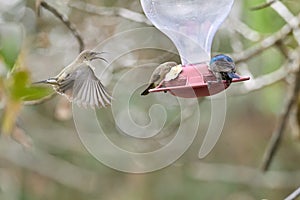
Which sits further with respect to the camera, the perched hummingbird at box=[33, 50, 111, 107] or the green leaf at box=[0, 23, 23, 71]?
the green leaf at box=[0, 23, 23, 71]

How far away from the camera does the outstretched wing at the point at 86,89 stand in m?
1.57

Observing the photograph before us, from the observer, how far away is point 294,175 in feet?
14.6

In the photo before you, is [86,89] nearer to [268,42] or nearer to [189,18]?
[189,18]

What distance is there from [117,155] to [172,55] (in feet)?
6.00

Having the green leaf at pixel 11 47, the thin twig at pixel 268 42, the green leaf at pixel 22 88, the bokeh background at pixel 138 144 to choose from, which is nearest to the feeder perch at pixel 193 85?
the green leaf at pixel 22 88

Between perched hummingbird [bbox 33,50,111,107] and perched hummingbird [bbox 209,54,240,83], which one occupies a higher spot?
perched hummingbird [bbox 209,54,240,83]

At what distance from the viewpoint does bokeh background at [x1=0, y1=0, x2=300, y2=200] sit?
2955 mm

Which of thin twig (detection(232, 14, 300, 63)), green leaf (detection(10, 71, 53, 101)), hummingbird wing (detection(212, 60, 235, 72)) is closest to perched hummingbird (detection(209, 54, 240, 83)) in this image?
hummingbird wing (detection(212, 60, 235, 72))

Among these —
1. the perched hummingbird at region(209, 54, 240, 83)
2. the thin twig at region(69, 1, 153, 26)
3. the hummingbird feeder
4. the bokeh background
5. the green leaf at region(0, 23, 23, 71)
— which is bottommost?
the bokeh background

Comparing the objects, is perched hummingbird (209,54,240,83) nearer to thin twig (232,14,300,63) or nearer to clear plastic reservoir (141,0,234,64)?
clear plastic reservoir (141,0,234,64)

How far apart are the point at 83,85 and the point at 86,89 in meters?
0.01

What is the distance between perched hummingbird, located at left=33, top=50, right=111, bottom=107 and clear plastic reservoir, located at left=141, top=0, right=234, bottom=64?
0.67 ft

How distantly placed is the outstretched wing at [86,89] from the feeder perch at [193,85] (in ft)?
0.35

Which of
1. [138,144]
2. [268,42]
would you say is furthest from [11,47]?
[138,144]
